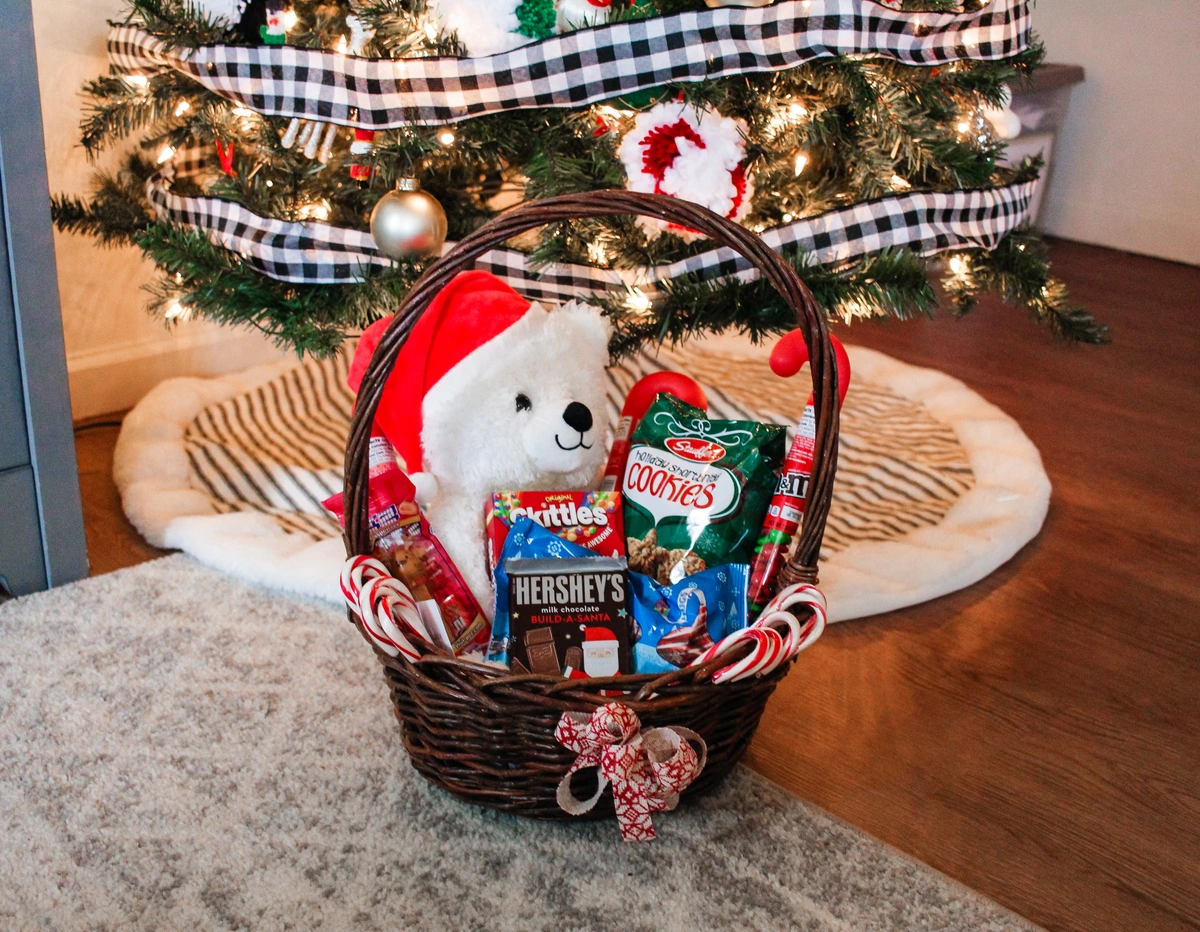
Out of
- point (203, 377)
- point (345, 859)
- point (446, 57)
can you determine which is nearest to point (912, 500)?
point (446, 57)

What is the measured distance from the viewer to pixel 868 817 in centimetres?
91

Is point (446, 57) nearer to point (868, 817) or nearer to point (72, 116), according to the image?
point (72, 116)

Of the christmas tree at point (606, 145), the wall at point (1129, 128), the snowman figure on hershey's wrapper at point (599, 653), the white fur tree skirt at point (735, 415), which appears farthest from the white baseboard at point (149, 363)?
the wall at point (1129, 128)

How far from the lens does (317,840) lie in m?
0.85

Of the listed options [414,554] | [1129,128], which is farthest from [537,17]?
[1129,128]

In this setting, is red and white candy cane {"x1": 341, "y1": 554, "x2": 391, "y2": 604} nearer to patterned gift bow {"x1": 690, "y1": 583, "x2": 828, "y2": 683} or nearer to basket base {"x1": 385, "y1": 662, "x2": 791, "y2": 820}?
basket base {"x1": 385, "y1": 662, "x2": 791, "y2": 820}

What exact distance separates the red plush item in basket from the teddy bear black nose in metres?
0.15

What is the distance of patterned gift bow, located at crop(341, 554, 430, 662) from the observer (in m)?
0.78

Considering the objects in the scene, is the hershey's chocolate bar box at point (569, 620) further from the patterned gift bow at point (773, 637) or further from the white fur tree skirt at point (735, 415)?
the white fur tree skirt at point (735, 415)

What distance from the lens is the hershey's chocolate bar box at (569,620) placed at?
833mm

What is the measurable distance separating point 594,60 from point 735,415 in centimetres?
69

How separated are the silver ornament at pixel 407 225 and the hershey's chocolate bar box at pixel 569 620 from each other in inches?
20.0

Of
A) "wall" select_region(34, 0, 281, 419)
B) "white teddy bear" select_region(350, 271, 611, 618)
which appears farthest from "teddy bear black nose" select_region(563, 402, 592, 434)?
"wall" select_region(34, 0, 281, 419)

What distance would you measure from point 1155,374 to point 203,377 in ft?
5.80
